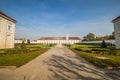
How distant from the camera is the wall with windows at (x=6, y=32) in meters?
25.2

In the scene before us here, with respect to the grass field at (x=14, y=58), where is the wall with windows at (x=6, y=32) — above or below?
above

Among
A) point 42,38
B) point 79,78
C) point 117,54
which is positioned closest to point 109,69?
point 79,78

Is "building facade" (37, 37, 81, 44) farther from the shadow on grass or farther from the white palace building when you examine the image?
the shadow on grass

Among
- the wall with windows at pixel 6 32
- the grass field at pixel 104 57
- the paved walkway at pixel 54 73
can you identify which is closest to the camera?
the paved walkway at pixel 54 73

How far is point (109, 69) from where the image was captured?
8023 millimetres

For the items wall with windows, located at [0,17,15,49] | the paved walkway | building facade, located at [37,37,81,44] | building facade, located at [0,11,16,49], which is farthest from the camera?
building facade, located at [37,37,81,44]

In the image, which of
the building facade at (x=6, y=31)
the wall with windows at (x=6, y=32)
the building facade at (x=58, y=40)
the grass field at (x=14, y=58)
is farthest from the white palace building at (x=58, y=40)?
the grass field at (x=14, y=58)

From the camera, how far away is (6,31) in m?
27.2

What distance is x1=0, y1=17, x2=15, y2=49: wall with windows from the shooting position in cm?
2525

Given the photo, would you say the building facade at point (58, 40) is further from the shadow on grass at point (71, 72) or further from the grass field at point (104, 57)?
the shadow on grass at point (71, 72)

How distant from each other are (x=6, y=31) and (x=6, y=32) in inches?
9.2

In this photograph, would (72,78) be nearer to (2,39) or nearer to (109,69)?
(109,69)

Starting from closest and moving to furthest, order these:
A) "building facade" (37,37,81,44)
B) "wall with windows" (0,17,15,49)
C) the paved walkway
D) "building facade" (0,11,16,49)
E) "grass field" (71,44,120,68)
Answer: the paved walkway < "grass field" (71,44,120,68) < "building facade" (0,11,16,49) < "wall with windows" (0,17,15,49) < "building facade" (37,37,81,44)

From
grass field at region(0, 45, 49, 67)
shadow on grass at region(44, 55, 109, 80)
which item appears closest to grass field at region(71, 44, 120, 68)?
shadow on grass at region(44, 55, 109, 80)
